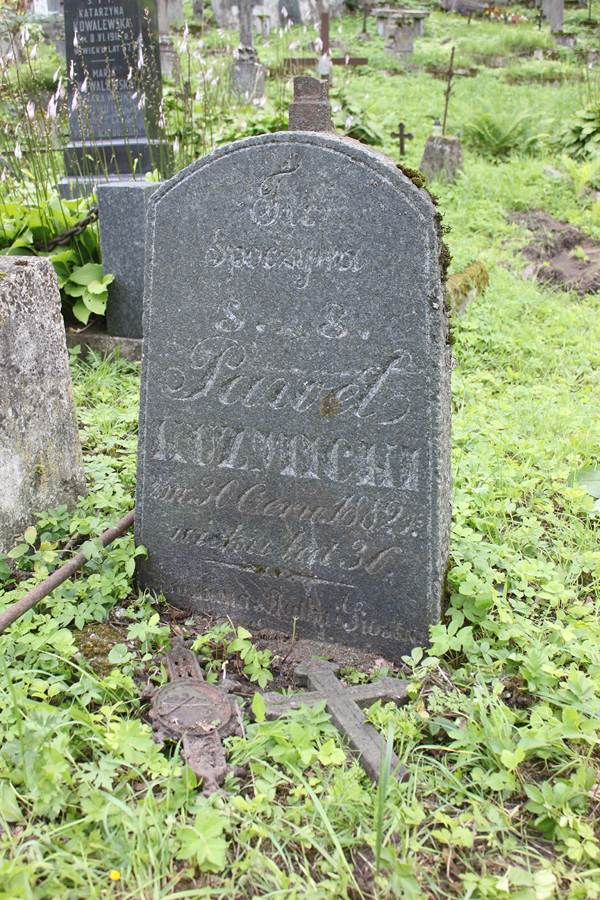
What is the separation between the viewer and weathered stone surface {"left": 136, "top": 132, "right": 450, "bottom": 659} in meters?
2.33

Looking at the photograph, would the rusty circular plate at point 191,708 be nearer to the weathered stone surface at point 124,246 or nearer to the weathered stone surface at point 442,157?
the weathered stone surface at point 124,246

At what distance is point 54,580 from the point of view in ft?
8.55

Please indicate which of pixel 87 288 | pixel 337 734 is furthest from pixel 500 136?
pixel 337 734

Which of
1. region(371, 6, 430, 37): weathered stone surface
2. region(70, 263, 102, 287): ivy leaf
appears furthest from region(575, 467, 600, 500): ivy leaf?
region(371, 6, 430, 37): weathered stone surface

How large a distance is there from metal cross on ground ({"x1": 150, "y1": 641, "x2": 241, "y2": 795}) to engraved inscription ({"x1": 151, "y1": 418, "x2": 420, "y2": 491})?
0.68 m

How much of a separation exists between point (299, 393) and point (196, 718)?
40.9 inches

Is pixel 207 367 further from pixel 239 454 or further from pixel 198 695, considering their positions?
pixel 198 695

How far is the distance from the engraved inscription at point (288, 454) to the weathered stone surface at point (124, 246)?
2.43m

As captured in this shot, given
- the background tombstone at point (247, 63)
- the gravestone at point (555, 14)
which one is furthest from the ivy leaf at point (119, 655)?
the gravestone at point (555, 14)

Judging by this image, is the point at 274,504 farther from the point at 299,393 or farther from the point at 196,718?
the point at 196,718

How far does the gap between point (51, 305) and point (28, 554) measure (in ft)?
3.17

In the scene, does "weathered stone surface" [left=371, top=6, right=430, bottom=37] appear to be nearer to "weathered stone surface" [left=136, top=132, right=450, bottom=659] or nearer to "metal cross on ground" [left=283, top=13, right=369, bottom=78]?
"metal cross on ground" [left=283, top=13, right=369, bottom=78]

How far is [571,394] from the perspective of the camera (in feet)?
15.2

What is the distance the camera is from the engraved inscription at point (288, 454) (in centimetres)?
247
